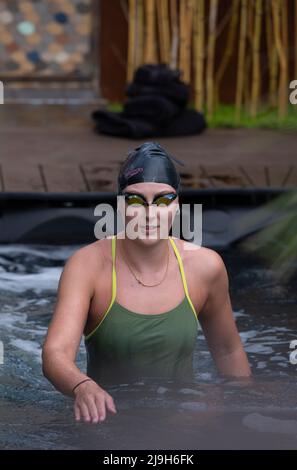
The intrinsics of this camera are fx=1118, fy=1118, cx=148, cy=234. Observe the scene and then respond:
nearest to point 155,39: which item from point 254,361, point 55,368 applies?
point 254,361

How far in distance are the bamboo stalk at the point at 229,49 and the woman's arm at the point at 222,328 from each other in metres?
5.40

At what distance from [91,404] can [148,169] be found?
26.4 inches

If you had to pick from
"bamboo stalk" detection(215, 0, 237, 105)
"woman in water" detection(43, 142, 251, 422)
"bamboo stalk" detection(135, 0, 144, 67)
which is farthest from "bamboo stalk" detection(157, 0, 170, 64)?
"woman in water" detection(43, 142, 251, 422)

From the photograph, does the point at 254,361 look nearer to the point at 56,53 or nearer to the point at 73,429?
the point at 73,429

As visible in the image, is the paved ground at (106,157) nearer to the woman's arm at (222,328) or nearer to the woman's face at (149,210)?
the woman's arm at (222,328)

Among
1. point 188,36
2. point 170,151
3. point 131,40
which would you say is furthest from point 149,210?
point 131,40

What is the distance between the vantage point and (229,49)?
842 centimetres

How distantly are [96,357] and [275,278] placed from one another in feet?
8.27

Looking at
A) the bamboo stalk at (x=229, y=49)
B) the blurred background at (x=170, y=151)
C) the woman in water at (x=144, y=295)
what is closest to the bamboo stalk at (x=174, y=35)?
the blurred background at (x=170, y=151)

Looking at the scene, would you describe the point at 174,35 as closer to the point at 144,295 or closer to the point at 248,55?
the point at 248,55

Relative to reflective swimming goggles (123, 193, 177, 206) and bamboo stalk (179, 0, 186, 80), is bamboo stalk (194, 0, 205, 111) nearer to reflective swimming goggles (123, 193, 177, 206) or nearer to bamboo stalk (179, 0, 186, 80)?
bamboo stalk (179, 0, 186, 80)

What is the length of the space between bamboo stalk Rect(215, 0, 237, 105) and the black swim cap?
18.0ft

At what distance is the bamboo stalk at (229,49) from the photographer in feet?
27.1

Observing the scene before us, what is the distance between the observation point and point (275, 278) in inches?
213
